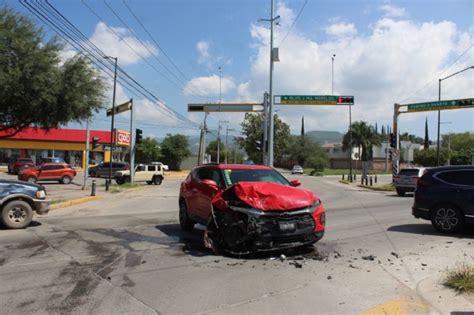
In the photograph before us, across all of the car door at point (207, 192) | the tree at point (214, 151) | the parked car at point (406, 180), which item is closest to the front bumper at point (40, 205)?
the car door at point (207, 192)

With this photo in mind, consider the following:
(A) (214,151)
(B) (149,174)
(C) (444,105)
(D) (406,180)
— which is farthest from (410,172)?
(A) (214,151)

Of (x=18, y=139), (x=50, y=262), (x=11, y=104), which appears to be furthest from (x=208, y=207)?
(x=18, y=139)

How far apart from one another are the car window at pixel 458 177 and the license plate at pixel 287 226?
18.8 ft

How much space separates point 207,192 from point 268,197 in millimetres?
2404

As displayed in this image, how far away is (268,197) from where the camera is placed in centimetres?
818

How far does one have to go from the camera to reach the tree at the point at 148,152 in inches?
3034

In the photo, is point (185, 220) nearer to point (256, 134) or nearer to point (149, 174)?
point (149, 174)

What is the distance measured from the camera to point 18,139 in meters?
61.7

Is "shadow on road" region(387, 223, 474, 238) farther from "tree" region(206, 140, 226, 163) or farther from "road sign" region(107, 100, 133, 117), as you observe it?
"tree" region(206, 140, 226, 163)

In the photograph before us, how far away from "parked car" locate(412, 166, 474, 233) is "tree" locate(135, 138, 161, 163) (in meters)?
67.3

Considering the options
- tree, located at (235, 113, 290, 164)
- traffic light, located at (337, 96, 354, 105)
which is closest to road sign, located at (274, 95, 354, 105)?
traffic light, located at (337, 96, 354, 105)

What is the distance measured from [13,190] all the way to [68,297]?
7.04m

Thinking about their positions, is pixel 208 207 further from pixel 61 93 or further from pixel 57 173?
pixel 57 173

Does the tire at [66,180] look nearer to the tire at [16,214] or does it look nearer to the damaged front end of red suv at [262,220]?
the tire at [16,214]
